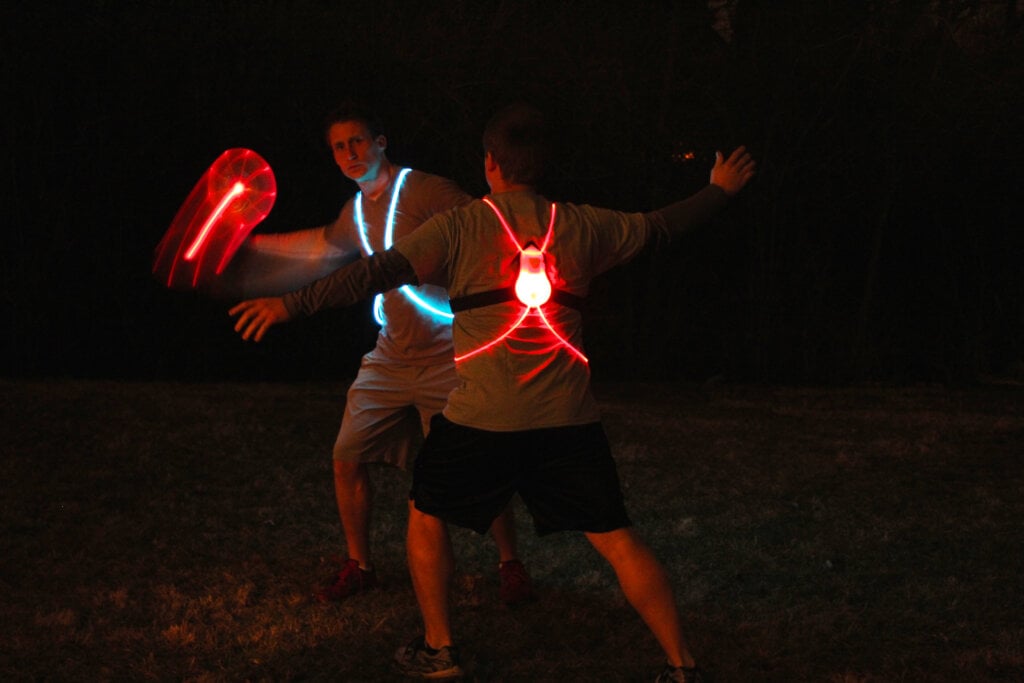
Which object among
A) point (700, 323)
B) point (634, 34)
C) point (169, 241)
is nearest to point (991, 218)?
point (700, 323)

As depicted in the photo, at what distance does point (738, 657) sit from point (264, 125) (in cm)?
786

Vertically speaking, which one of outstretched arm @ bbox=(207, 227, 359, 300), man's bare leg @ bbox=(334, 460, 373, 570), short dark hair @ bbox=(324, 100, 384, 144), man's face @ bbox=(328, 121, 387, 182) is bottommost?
man's bare leg @ bbox=(334, 460, 373, 570)

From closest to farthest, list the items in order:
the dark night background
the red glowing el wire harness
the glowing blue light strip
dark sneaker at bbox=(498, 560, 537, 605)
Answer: the red glowing el wire harness < the glowing blue light strip < dark sneaker at bbox=(498, 560, 537, 605) < the dark night background

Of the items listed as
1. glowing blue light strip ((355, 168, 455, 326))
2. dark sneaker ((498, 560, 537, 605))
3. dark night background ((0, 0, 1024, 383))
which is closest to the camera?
glowing blue light strip ((355, 168, 455, 326))

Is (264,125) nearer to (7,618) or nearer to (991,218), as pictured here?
(7,618)

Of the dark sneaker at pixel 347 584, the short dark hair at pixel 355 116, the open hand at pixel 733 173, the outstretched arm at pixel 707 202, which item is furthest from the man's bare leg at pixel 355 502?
the open hand at pixel 733 173

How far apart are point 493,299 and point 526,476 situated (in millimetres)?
545

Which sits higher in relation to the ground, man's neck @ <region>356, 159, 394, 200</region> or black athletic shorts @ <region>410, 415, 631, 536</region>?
man's neck @ <region>356, 159, 394, 200</region>

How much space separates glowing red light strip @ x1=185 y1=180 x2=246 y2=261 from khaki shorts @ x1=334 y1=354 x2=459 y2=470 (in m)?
0.79

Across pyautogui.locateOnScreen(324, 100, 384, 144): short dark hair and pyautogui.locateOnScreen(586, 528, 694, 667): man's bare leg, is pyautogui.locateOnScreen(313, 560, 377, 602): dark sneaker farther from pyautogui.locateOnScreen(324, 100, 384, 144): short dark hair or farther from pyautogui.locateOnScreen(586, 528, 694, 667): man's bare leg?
pyautogui.locateOnScreen(324, 100, 384, 144): short dark hair

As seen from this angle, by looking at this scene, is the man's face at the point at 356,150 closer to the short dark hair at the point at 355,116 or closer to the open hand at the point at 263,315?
the short dark hair at the point at 355,116

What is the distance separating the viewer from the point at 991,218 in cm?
1304

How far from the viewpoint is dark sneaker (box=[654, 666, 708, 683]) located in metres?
3.27

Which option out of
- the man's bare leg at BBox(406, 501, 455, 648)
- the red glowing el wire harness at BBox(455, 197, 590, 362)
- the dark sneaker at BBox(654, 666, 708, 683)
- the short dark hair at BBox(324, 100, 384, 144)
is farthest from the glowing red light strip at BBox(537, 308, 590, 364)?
the short dark hair at BBox(324, 100, 384, 144)
